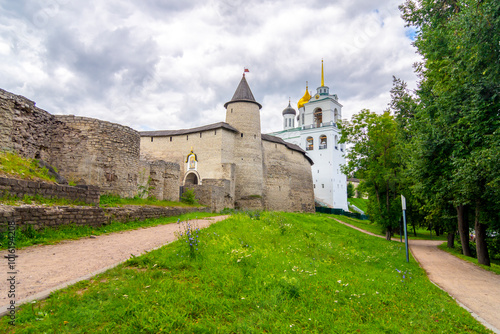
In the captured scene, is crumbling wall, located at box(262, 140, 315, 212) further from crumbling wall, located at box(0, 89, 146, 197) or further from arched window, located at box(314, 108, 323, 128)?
crumbling wall, located at box(0, 89, 146, 197)

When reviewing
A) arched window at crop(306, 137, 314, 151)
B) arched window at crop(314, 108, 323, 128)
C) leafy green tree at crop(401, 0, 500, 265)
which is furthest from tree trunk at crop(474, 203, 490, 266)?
arched window at crop(314, 108, 323, 128)

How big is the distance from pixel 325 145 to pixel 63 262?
5793 cm

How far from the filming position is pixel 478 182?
10.1 m

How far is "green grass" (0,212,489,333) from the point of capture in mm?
3484

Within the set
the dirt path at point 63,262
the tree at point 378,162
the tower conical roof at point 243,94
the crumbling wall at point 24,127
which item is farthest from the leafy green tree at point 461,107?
the tower conical roof at point 243,94

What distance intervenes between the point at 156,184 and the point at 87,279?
47.1 ft

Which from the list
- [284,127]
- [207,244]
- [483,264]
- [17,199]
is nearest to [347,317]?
[207,244]

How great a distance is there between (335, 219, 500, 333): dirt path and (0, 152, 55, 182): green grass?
11491 millimetres

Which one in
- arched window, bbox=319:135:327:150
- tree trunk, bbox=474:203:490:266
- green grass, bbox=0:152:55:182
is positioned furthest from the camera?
arched window, bbox=319:135:327:150

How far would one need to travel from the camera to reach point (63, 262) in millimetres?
5590

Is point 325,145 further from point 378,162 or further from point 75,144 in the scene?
point 75,144

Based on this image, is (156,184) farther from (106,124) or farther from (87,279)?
(87,279)

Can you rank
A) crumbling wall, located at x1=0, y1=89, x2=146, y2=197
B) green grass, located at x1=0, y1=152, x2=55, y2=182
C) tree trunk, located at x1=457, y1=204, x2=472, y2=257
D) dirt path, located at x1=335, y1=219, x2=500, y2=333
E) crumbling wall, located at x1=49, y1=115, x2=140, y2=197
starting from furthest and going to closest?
tree trunk, located at x1=457, y1=204, x2=472, y2=257, crumbling wall, located at x1=49, y1=115, x2=140, y2=197, crumbling wall, located at x1=0, y1=89, x2=146, y2=197, green grass, located at x1=0, y1=152, x2=55, y2=182, dirt path, located at x1=335, y1=219, x2=500, y2=333

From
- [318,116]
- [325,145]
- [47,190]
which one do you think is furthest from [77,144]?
[318,116]
